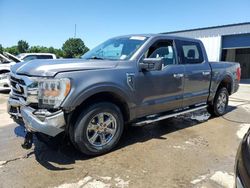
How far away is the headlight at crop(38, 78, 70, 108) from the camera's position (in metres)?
3.83

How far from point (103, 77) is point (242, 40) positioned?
19079 millimetres

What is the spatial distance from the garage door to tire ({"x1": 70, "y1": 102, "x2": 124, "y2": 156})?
18.6 metres

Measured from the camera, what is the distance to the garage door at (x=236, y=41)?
20.5m

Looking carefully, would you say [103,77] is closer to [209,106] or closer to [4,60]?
[209,106]

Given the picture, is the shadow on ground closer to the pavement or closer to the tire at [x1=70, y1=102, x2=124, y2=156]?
the pavement

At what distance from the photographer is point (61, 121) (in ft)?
12.7

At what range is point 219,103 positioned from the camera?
7.23m

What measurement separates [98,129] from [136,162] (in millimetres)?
758

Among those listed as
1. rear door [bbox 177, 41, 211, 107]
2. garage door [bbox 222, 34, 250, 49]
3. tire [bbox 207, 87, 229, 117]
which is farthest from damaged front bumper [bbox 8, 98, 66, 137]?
garage door [bbox 222, 34, 250, 49]

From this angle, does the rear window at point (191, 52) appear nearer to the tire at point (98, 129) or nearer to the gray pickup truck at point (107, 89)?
the gray pickup truck at point (107, 89)

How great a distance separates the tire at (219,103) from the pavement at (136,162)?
119 cm

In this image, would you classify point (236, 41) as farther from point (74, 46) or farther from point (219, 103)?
point (74, 46)

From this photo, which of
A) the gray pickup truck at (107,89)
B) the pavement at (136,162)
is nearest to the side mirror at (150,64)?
the gray pickup truck at (107,89)

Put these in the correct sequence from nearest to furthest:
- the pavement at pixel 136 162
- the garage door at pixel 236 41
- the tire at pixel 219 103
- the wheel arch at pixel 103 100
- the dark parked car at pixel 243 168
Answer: the dark parked car at pixel 243 168 < the pavement at pixel 136 162 < the wheel arch at pixel 103 100 < the tire at pixel 219 103 < the garage door at pixel 236 41
